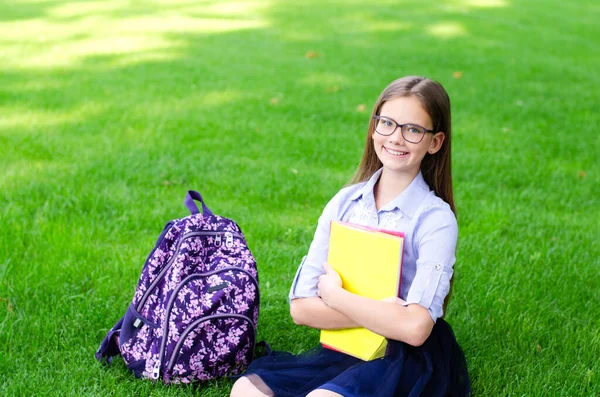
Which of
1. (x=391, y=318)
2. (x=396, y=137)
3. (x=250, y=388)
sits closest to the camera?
(x=391, y=318)

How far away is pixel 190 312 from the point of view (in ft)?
9.36

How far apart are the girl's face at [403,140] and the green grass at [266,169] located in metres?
1.02

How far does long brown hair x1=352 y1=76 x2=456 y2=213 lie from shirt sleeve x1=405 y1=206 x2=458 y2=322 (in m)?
0.18

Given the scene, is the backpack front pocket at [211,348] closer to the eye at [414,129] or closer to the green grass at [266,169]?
the green grass at [266,169]

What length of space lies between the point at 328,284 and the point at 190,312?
612 mm

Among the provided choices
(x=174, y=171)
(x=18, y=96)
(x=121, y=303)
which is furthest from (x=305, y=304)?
(x=18, y=96)

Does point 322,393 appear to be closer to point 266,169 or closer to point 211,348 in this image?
point 211,348

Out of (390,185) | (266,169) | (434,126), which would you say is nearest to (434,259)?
(390,185)

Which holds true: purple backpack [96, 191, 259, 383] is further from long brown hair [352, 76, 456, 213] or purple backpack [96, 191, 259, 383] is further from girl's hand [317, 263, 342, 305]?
long brown hair [352, 76, 456, 213]

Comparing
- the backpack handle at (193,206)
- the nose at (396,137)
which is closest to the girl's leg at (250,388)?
the backpack handle at (193,206)

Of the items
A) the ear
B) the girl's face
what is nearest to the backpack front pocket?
the girl's face

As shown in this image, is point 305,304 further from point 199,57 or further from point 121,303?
point 199,57

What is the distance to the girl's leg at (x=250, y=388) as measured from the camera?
2.62 metres

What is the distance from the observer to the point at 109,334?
2986mm
